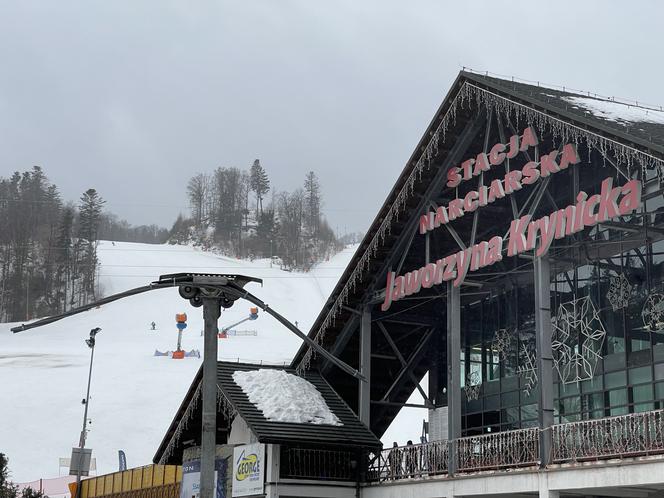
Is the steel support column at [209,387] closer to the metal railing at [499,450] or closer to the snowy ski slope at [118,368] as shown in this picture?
the metal railing at [499,450]

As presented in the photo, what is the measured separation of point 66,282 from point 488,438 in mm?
138928

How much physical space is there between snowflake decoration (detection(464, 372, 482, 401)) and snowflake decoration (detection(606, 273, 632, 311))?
735 cm

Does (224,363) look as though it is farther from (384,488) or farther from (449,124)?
(449,124)

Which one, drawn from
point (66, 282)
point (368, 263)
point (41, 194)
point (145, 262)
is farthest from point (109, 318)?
point (368, 263)

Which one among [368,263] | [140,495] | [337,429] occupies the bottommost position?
[140,495]

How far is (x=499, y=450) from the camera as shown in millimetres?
23719

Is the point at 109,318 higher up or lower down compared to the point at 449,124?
higher up

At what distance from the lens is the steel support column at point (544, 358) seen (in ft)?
72.8

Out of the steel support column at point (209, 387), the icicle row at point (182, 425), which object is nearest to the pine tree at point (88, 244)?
the icicle row at point (182, 425)

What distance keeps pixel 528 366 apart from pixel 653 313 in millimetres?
→ 5560

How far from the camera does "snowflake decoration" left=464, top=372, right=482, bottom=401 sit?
1254 inches

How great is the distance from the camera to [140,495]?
1501 inches

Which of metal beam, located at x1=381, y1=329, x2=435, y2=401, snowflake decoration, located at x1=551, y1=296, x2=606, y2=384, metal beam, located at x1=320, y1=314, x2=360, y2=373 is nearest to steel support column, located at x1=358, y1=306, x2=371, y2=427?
metal beam, located at x1=320, y1=314, x2=360, y2=373

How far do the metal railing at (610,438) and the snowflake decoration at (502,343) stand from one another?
27.4 ft
